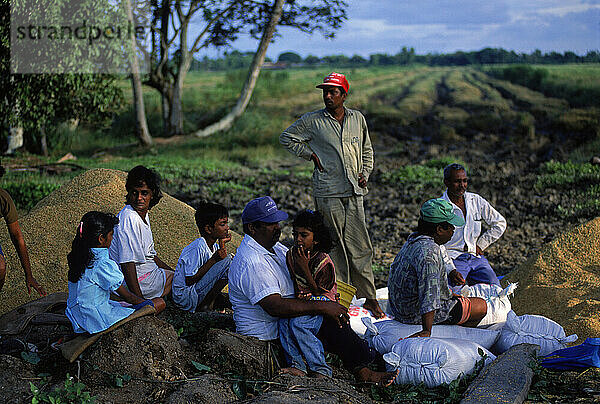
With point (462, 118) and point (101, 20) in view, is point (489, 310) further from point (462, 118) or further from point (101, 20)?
point (462, 118)

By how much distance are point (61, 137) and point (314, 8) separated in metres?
7.26

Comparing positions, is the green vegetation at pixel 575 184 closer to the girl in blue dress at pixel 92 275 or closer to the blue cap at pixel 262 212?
the blue cap at pixel 262 212

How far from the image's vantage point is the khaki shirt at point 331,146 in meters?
4.72

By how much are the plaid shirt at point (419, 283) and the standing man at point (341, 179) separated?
0.83 metres

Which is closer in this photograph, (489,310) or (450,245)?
(489,310)

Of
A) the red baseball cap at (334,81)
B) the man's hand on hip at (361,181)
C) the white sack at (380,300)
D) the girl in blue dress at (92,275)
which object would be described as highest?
the red baseball cap at (334,81)

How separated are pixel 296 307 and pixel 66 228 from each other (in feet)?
9.31

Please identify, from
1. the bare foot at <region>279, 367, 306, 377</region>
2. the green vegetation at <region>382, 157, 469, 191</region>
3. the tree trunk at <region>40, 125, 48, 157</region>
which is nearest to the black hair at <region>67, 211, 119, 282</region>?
the bare foot at <region>279, 367, 306, 377</region>

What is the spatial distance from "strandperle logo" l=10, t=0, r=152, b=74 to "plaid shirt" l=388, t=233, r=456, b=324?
8.97 meters

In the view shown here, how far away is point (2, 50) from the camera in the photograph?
10641 millimetres

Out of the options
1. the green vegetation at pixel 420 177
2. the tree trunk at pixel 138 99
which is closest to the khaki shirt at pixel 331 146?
the green vegetation at pixel 420 177

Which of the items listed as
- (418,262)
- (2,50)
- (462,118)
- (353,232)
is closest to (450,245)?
(353,232)

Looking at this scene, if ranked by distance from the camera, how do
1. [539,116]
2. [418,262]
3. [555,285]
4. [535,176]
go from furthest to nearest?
[539,116] → [535,176] → [555,285] → [418,262]

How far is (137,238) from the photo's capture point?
12.5ft
